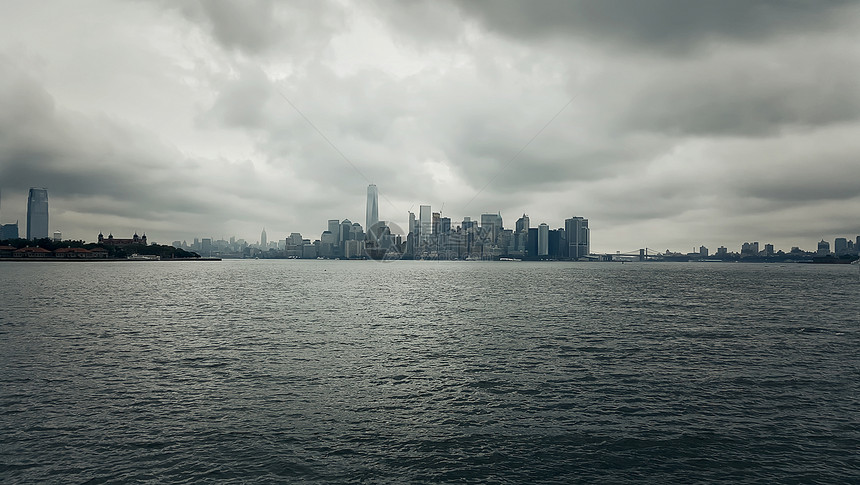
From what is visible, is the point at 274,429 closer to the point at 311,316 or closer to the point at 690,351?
the point at 690,351

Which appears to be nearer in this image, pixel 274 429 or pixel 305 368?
pixel 274 429

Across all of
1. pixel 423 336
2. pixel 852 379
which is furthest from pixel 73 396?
pixel 852 379

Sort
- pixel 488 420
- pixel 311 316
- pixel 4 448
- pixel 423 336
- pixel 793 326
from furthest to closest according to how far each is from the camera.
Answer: pixel 311 316 → pixel 793 326 → pixel 423 336 → pixel 488 420 → pixel 4 448

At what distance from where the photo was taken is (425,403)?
30.9 metres

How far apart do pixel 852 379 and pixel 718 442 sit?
22166 millimetres

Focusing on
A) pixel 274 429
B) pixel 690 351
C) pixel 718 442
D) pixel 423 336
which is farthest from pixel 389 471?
pixel 690 351

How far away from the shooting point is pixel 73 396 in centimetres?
3150

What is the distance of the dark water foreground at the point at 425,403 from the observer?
2211 cm

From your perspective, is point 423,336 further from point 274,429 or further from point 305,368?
point 274,429

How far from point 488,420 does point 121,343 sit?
42.0 m

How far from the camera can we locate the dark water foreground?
870 inches

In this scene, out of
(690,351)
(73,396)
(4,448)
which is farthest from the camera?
(690,351)

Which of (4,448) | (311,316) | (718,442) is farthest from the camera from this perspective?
(311,316)

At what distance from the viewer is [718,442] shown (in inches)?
993
